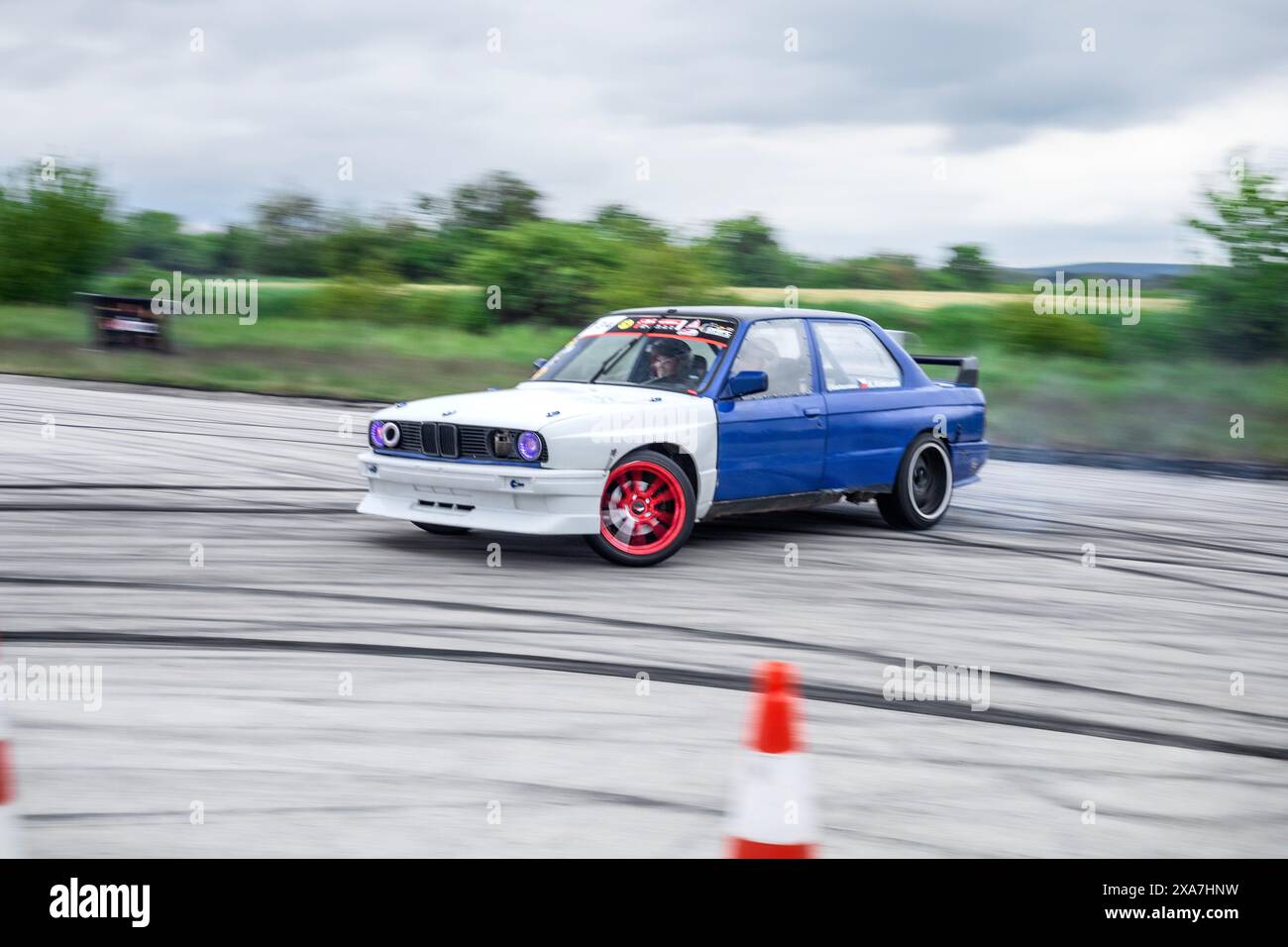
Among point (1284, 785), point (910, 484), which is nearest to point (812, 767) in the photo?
point (1284, 785)

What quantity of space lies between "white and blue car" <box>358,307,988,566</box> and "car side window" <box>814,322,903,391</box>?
1 cm

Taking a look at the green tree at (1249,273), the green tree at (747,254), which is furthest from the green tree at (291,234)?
the green tree at (1249,273)

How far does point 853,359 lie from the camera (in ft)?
30.9

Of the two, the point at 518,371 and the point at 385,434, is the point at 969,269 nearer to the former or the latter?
the point at 518,371

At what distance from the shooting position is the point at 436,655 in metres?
5.78

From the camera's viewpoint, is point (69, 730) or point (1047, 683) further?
point (1047, 683)

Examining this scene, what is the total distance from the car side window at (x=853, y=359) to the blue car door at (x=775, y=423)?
170mm

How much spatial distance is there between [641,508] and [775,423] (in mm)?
1129

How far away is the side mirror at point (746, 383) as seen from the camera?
27.3ft

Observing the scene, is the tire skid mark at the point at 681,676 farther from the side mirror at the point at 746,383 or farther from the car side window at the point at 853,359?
the car side window at the point at 853,359

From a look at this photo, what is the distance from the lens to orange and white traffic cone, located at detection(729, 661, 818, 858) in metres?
3.39

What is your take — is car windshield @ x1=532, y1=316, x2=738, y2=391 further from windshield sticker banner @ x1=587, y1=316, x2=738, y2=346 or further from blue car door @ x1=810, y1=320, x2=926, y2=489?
blue car door @ x1=810, y1=320, x2=926, y2=489
